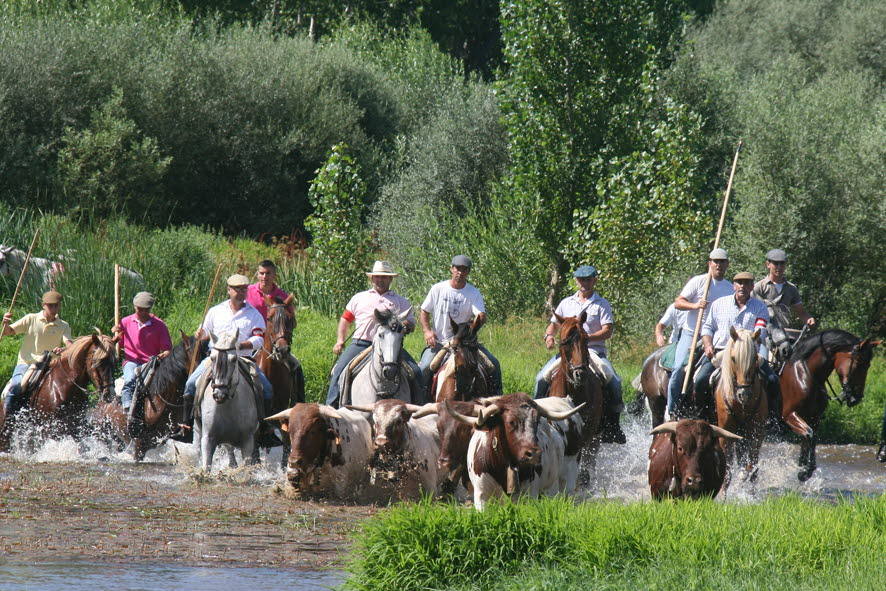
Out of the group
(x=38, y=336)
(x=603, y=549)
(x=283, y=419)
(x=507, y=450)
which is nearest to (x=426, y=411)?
(x=283, y=419)

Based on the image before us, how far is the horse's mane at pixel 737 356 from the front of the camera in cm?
1441

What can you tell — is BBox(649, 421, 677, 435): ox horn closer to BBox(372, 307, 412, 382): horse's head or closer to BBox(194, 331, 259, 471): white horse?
BBox(372, 307, 412, 382): horse's head

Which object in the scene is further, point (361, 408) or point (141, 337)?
point (141, 337)

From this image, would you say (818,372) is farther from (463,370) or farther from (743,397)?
(463,370)

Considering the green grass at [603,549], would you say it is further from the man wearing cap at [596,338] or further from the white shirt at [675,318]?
the white shirt at [675,318]

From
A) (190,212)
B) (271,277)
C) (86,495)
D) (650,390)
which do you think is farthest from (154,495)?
(190,212)

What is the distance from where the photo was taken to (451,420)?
1230 cm

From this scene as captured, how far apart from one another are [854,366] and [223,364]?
8.17 metres

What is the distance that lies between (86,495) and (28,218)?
56.2ft

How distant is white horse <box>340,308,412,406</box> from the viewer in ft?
47.6

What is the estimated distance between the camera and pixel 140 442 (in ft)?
55.6

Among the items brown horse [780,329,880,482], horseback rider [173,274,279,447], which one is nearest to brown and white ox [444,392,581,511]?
horseback rider [173,274,279,447]

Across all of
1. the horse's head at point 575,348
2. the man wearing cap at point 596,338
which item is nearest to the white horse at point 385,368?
the man wearing cap at point 596,338

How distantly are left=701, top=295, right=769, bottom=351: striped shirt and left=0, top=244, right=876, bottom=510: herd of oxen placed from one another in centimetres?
55
